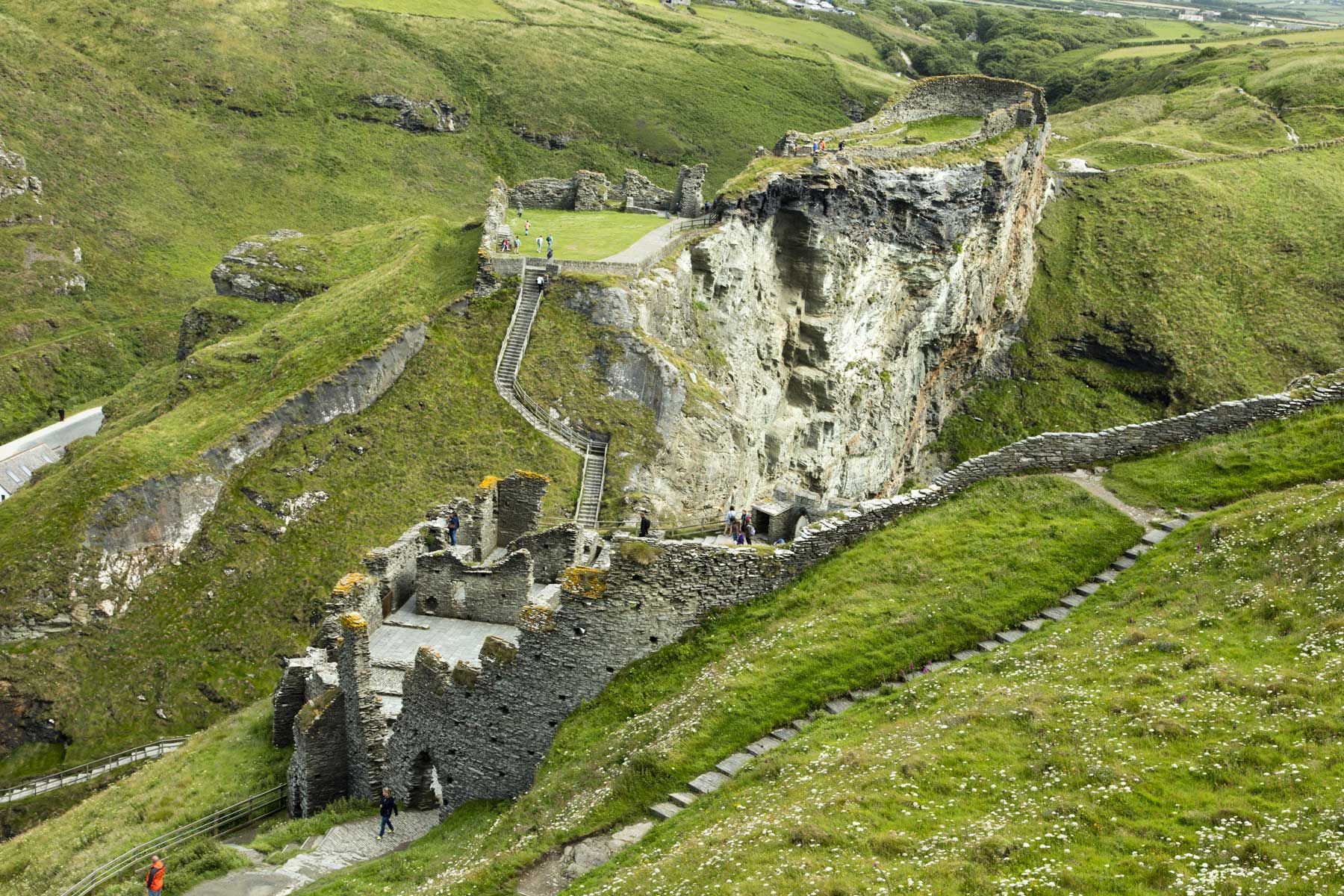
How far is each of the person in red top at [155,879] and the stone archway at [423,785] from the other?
5909 millimetres

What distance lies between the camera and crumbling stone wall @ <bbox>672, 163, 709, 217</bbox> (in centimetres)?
7319

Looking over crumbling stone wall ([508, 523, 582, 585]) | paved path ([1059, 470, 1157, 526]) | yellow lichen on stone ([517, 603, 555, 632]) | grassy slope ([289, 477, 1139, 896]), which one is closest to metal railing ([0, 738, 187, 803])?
crumbling stone wall ([508, 523, 582, 585])

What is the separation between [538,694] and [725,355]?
1574 inches

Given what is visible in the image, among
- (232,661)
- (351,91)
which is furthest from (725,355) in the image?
(351,91)

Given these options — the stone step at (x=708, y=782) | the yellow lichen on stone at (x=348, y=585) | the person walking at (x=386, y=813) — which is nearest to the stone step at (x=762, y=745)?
the stone step at (x=708, y=782)

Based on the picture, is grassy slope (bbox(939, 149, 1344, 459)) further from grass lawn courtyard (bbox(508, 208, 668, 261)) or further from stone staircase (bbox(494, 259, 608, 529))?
stone staircase (bbox(494, 259, 608, 529))

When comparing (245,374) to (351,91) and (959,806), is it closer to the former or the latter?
(959,806)

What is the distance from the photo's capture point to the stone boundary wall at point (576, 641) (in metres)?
23.2

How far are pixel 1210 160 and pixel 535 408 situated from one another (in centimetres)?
9866

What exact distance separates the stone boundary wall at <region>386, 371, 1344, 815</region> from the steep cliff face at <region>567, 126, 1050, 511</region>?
78.6ft

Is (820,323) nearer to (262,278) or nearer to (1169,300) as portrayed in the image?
(262,278)

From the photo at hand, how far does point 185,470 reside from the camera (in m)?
47.4

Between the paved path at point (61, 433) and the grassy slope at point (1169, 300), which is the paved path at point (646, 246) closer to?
the grassy slope at point (1169, 300)

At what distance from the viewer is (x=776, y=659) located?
2088 cm
